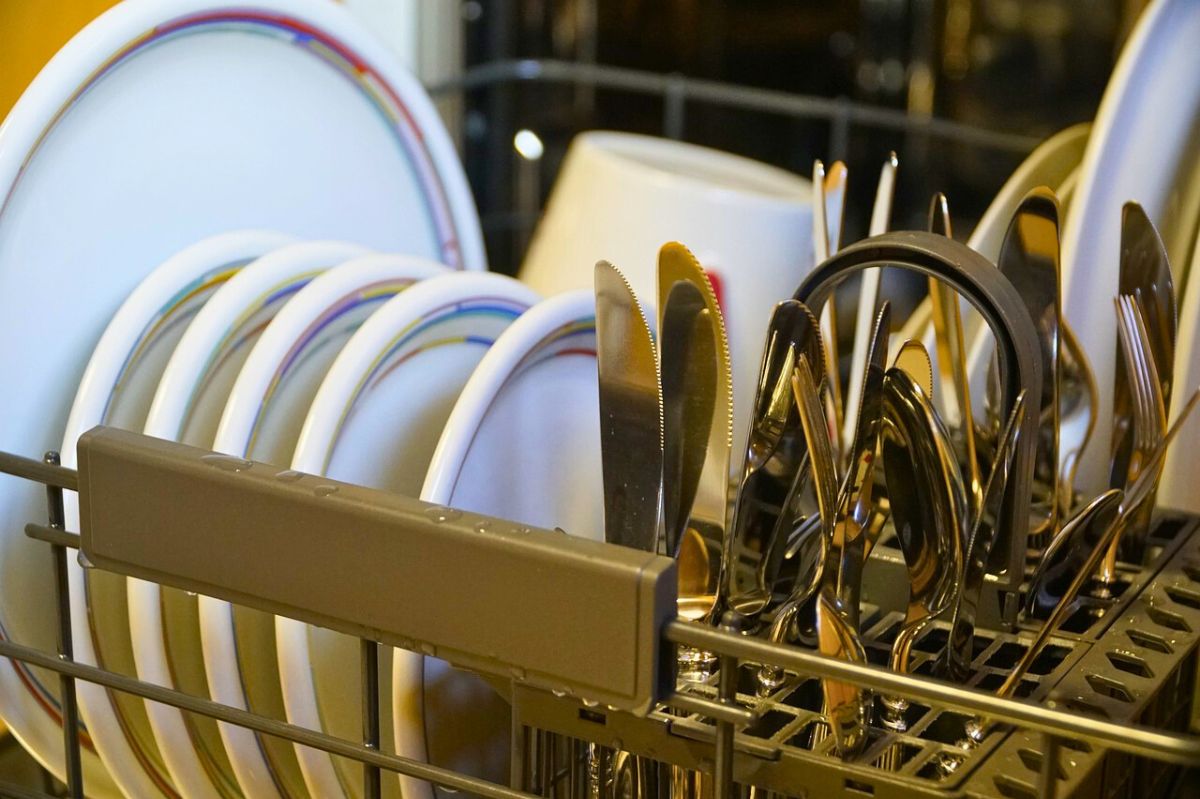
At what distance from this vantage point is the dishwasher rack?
0.30m

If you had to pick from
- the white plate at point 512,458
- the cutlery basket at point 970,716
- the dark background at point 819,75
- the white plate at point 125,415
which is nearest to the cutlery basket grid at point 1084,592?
the cutlery basket at point 970,716

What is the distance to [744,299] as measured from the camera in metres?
0.63

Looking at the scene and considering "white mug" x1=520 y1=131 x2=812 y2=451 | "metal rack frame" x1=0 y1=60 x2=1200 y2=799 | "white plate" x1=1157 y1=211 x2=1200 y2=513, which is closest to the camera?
"metal rack frame" x1=0 y1=60 x2=1200 y2=799

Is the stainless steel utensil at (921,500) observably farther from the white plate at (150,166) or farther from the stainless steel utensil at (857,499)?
the white plate at (150,166)

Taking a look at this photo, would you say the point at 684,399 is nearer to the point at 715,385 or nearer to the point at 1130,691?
the point at 715,385

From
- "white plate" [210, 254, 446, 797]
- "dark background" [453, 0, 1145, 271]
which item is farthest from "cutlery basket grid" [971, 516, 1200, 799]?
"dark background" [453, 0, 1145, 271]

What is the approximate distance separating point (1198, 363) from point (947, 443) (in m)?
0.19

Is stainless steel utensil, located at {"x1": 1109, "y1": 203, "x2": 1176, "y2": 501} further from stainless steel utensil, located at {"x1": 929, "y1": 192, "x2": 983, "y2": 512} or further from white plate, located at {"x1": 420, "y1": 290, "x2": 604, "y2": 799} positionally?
white plate, located at {"x1": 420, "y1": 290, "x2": 604, "y2": 799}

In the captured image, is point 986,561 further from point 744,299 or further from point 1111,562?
point 744,299

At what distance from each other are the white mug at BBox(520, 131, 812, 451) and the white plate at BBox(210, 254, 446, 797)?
0.53 ft

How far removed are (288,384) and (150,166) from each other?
3.5 inches

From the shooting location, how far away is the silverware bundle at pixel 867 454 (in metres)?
0.36

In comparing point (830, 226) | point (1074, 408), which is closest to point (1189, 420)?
point (1074, 408)


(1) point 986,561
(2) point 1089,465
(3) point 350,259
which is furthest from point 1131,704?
(3) point 350,259
